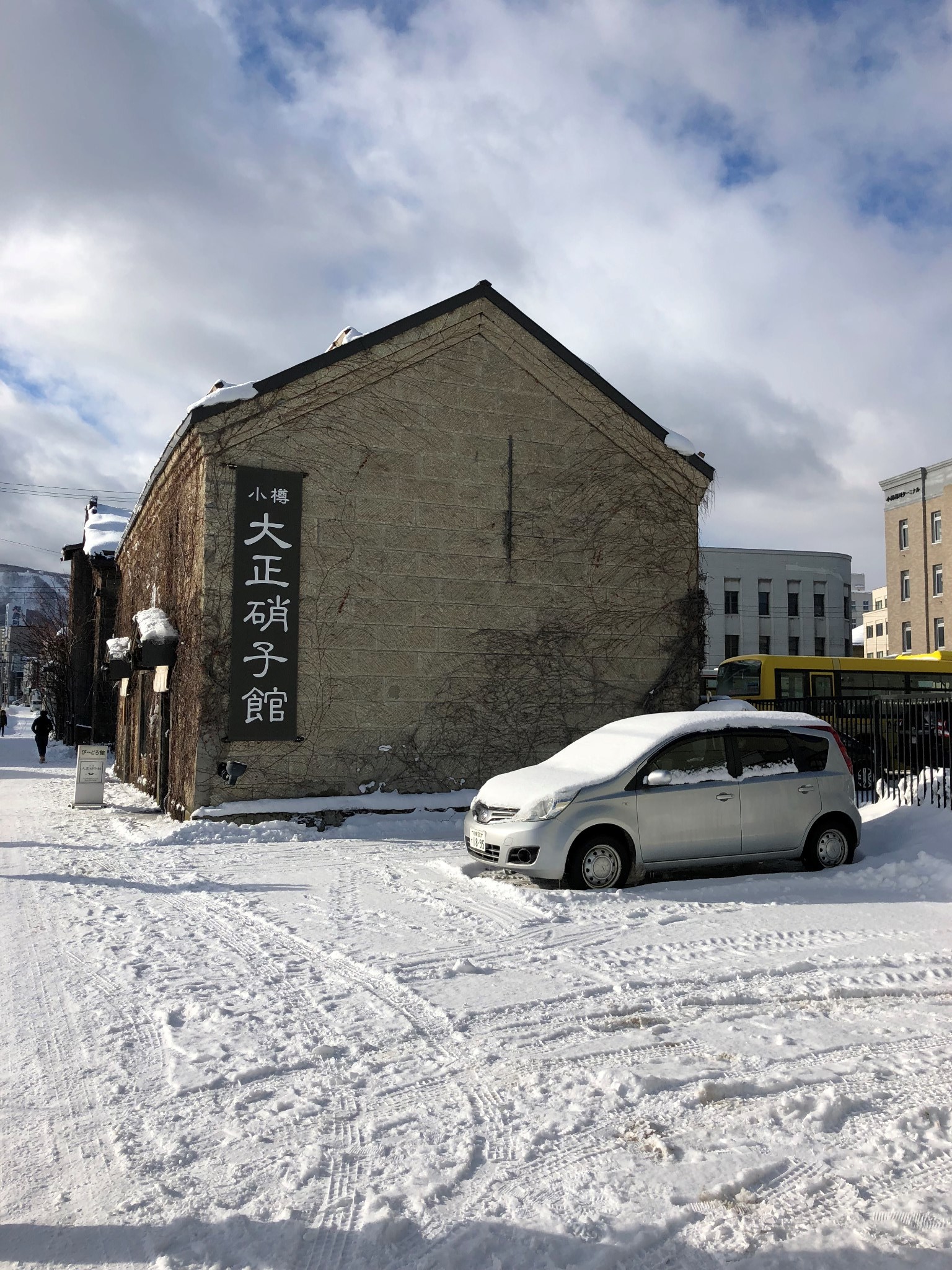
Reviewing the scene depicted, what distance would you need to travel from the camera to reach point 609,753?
10328 millimetres

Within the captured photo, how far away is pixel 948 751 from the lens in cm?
1329

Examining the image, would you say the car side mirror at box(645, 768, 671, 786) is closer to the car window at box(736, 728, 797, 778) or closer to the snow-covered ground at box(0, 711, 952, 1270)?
the car window at box(736, 728, 797, 778)

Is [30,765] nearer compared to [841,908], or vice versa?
[841,908]

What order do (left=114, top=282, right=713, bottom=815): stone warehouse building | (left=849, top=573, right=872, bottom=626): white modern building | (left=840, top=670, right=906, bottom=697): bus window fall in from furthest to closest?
(left=849, top=573, right=872, bottom=626): white modern building
(left=840, top=670, right=906, bottom=697): bus window
(left=114, top=282, right=713, bottom=815): stone warehouse building

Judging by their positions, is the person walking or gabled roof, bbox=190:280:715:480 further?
the person walking

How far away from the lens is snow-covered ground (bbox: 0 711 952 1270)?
3.32 metres

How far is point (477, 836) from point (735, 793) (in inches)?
102

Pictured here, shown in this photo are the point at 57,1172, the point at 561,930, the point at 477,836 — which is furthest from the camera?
the point at 477,836

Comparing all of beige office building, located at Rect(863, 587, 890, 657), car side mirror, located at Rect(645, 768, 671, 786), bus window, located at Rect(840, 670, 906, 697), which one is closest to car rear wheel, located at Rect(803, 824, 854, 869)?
car side mirror, located at Rect(645, 768, 671, 786)

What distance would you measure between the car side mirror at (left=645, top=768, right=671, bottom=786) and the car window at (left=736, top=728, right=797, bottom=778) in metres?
0.91

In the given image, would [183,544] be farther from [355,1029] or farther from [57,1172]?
[57,1172]

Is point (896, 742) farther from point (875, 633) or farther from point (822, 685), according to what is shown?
point (875, 633)

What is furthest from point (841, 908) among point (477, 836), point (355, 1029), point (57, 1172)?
point (57, 1172)

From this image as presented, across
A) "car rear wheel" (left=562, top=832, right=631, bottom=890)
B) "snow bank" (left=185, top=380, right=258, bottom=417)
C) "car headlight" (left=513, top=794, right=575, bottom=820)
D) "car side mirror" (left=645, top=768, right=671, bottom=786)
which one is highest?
"snow bank" (left=185, top=380, right=258, bottom=417)
